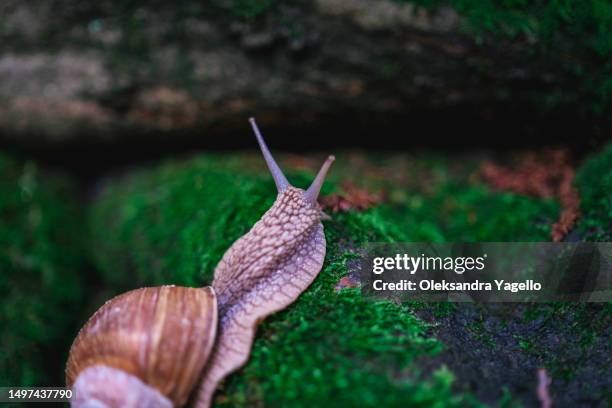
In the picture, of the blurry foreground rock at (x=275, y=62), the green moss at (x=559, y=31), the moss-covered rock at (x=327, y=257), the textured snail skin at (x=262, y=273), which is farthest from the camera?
the blurry foreground rock at (x=275, y=62)

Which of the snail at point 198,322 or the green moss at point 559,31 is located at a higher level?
the green moss at point 559,31

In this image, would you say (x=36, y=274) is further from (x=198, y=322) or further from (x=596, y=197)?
(x=596, y=197)

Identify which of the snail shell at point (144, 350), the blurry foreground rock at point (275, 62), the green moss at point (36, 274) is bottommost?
the green moss at point (36, 274)

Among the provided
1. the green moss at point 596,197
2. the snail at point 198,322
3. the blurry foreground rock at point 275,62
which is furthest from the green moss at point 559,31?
the snail at point 198,322

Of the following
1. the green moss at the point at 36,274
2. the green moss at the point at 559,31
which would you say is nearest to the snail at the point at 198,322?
the green moss at the point at 36,274

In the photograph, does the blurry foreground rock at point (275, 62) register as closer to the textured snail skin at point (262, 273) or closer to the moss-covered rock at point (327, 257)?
the moss-covered rock at point (327, 257)

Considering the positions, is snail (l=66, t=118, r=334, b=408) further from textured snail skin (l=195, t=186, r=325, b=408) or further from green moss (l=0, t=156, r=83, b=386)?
green moss (l=0, t=156, r=83, b=386)

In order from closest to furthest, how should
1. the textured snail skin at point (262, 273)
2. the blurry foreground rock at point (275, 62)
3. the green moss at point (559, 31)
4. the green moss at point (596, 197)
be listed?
the textured snail skin at point (262, 273), the green moss at point (596, 197), the green moss at point (559, 31), the blurry foreground rock at point (275, 62)

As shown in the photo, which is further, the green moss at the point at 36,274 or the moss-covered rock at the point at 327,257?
the green moss at the point at 36,274
